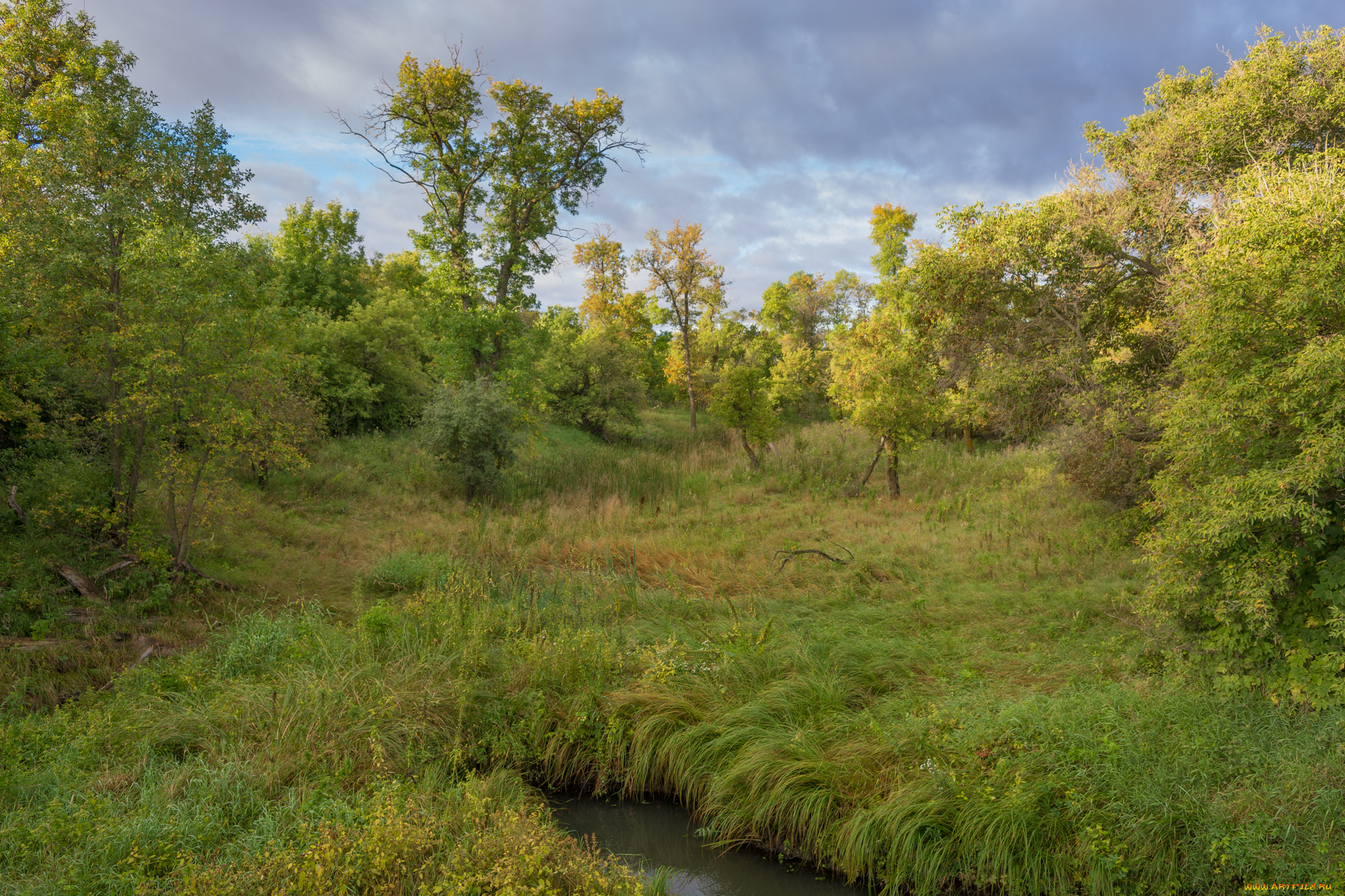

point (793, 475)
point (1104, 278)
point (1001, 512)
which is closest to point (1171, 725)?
point (1104, 278)

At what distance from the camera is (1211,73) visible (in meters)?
8.95

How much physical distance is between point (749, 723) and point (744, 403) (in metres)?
13.7

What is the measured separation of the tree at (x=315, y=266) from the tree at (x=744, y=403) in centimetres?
1141

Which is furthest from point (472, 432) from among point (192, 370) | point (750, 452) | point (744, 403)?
point (750, 452)

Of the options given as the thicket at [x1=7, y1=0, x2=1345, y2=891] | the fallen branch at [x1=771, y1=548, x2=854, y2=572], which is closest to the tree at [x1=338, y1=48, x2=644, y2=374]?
the thicket at [x1=7, y1=0, x2=1345, y2=891]

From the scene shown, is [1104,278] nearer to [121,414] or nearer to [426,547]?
[426,547]

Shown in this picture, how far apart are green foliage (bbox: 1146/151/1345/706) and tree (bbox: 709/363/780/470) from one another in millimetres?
13283

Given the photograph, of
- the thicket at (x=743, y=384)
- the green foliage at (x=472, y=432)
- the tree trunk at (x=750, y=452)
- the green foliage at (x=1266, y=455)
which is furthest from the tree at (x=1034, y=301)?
the green foliage at (x=472, y=432)

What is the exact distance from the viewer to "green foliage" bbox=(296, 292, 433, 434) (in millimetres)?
17297

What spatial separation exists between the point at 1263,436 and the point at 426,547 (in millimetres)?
10833

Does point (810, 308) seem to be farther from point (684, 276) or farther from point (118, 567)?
point (118, 567)

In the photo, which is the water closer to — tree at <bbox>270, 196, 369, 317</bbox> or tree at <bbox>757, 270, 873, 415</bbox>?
tree at <bbox>270, 196, 369, 317</bbox>

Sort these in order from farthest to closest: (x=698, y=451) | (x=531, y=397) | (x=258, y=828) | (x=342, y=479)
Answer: (x=698, y=451) → (x=531, y=397) → (x=342, y=479) → (x=258, y=828)

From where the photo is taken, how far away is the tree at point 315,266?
2119cm
